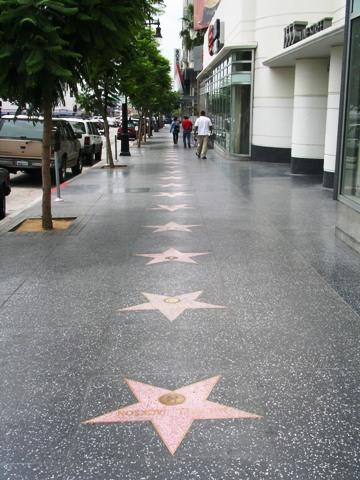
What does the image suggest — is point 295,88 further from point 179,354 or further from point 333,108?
point 179,354

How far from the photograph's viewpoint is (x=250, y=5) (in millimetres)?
21734

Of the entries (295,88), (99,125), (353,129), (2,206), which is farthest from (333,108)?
→ (99,125)

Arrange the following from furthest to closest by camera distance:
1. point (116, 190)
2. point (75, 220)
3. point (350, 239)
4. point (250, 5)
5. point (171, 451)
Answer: point (250, 5), point (116, 190), point (75, 220), point (350, 239), point (171, 451)

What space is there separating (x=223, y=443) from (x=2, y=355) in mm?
2123

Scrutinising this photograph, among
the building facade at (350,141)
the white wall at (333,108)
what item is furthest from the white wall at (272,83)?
the building facade at (350,141)

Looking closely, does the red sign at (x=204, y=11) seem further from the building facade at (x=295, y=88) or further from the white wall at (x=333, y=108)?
the white wall at (x=333, y=108)

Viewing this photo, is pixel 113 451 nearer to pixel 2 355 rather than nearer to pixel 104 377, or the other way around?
pixel 104 377

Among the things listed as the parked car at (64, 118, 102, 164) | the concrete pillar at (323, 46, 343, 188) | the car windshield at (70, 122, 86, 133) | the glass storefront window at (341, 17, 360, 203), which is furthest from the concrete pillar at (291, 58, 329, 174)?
the car windshield at (70, 122, 86, 133)

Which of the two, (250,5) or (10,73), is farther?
(250,5)

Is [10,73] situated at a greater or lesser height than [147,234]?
greater

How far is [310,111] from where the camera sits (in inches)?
641

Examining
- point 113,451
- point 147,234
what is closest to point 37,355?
point 113,451

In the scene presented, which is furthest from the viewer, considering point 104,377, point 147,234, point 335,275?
point 147,234

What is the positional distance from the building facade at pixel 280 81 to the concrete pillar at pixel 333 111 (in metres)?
0.02
